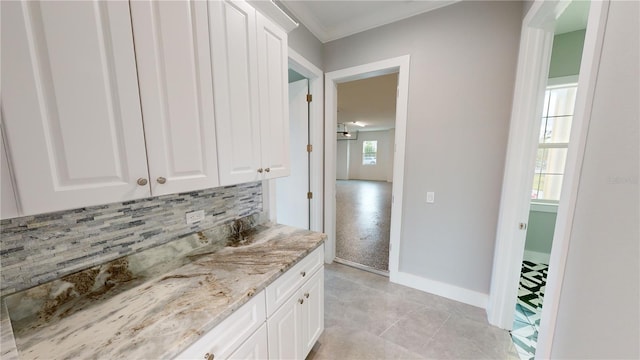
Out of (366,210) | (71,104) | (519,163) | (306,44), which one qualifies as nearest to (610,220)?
(519,163)

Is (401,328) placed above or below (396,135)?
below

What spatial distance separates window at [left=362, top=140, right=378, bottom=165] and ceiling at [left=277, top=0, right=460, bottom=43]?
29.1 feet

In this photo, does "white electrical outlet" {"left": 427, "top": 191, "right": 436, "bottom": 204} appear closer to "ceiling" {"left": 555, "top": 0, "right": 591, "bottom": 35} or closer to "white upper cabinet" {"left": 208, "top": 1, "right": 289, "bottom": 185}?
"white upper cabinet" {"left": 208, "top": 1, "right": 289, "bottom": 185}

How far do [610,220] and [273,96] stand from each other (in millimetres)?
1562

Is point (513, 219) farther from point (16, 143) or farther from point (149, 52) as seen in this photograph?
point (16, 143)

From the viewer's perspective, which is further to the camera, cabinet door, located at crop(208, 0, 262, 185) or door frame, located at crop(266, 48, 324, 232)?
door frame, located at crop(266, 48, 324, 232)

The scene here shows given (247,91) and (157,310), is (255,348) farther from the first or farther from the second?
(247,91)

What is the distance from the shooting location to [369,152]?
1098 cm

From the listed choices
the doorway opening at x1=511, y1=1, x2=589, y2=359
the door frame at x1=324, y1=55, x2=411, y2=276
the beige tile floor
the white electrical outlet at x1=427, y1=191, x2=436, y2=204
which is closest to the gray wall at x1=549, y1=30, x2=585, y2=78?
the doorway opening at x1=511, y1=1, x2=589, y2=359

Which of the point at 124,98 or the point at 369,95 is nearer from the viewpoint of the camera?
the point at 124,98

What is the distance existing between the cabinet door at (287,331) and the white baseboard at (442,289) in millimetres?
1444

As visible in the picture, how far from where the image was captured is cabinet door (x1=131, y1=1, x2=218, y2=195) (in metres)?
0.78

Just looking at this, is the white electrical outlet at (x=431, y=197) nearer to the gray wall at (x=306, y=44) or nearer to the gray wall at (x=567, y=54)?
the gray wall at (x=306, y=44)

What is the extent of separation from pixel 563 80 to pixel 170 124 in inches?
152
